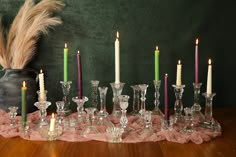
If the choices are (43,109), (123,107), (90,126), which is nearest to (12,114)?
(43,109)

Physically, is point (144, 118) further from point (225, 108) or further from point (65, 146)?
point (225, 108)

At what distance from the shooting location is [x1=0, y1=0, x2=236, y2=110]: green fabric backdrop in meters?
1.34

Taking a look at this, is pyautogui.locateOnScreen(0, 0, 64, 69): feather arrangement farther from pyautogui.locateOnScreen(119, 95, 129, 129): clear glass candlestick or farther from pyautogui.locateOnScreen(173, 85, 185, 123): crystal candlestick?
pyautogui.locateOnScreen(173, 85, 185, 123): crystal candlestick

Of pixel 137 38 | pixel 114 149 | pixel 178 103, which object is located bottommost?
pixel 114 149

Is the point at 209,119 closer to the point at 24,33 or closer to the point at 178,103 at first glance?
the point at 178,103

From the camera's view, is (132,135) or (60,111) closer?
(132,135)

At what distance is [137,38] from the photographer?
1.35 meters

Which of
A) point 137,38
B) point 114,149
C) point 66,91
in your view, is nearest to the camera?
point 114,149

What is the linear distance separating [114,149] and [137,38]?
0.56 meters

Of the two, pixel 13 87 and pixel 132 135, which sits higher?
pixel 13 87

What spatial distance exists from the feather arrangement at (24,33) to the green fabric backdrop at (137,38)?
9 centimetres

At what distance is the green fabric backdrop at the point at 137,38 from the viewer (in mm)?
1336

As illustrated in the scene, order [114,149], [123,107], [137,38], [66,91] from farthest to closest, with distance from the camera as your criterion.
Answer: [137,38] < [66,91] < [123,107] < [114,149]

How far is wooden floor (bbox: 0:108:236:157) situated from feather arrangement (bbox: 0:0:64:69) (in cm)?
34
